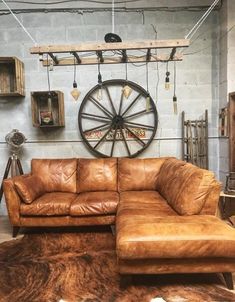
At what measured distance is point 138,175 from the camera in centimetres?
347

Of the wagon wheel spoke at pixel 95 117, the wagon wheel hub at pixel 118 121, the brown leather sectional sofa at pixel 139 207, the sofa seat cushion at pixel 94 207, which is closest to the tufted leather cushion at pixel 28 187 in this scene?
the brown leather sectional sofa at pixel 139 207

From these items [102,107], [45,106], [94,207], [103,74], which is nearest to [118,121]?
[102,107]

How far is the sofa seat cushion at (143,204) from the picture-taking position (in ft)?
7.90

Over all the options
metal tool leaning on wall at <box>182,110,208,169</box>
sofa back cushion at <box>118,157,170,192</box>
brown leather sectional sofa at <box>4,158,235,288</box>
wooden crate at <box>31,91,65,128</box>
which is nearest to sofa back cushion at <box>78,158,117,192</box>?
brown leather sectional sofa at <box>4,158,235,288</box>

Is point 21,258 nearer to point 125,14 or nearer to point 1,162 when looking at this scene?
point 1,162

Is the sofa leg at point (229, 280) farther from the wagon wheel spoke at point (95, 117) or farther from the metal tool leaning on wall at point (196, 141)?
the wagon wheel spoke at point (95, 117)

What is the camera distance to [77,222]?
3014mm

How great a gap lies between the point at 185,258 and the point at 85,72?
292cm

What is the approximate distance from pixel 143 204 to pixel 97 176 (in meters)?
0.94

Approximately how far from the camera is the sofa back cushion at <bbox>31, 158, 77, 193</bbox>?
3.49 metres

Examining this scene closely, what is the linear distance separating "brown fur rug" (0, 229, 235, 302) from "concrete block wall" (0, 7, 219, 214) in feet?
5.60

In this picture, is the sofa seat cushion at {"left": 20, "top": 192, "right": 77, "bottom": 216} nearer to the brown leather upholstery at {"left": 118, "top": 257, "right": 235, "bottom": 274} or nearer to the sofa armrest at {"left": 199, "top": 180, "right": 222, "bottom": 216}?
the brown leather upholstery at {"left": 118, "top": 257, "right": 235, "bottom": 274}

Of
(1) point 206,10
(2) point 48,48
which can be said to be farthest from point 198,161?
(2) point 48,48

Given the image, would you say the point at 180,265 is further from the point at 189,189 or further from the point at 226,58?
the point at 226,58
